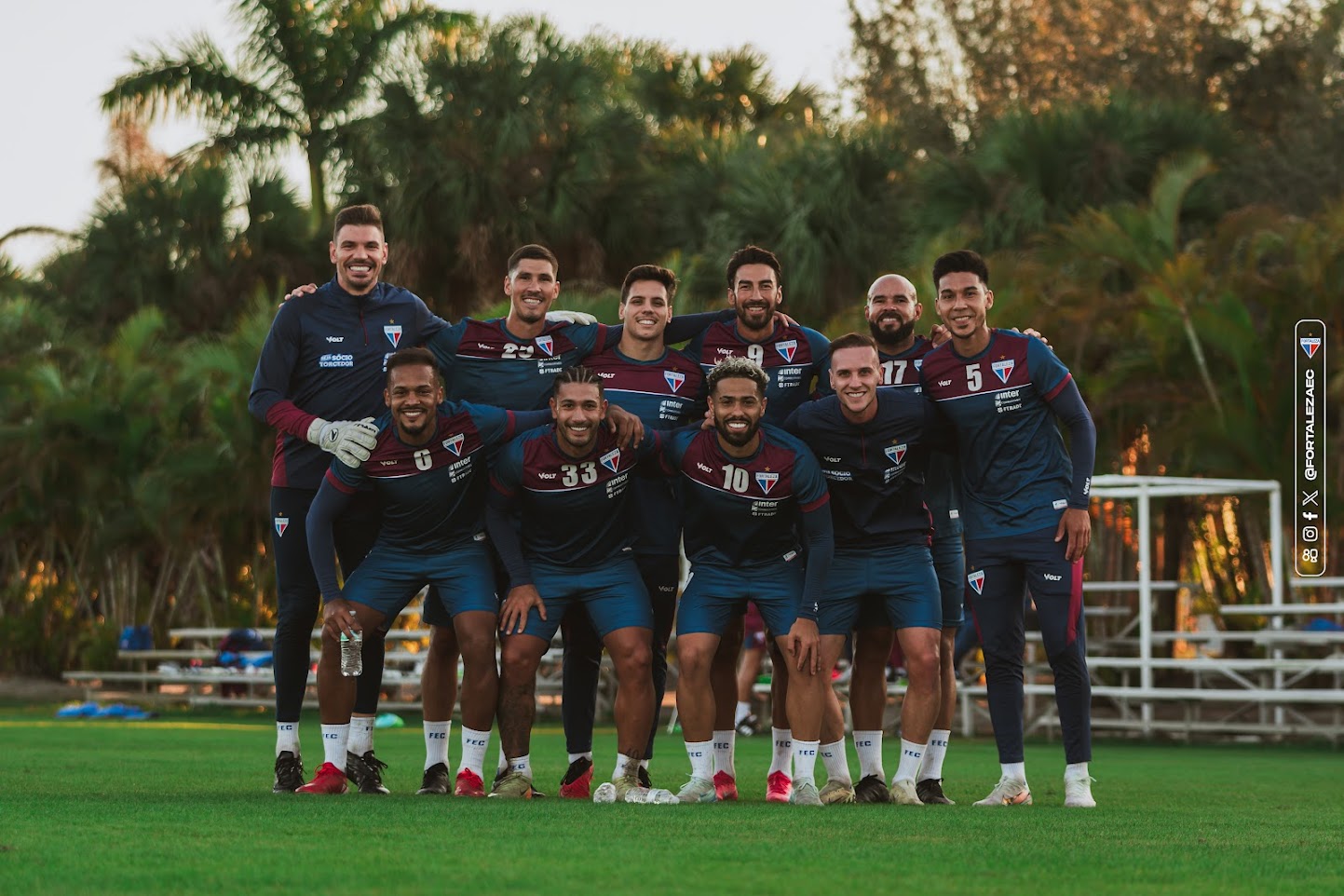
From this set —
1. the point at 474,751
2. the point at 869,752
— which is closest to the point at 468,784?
the point at 474,751

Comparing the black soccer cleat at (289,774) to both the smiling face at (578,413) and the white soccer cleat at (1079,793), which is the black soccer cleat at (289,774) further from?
the white soccer cleat at (1079,793)

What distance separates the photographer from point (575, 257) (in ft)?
77.4

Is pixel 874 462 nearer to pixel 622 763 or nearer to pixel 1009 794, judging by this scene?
pixel 1009 794

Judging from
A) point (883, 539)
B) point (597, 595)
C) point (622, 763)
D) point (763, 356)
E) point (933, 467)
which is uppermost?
point (763, 356)

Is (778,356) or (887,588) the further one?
(778,356)

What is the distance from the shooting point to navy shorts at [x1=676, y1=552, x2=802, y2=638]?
780 cm

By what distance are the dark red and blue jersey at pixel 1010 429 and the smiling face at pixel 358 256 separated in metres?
2.60

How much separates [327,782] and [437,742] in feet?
2.03

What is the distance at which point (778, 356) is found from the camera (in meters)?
8.34

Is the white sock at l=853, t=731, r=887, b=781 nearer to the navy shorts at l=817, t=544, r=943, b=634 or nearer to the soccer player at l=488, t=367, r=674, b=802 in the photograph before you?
the navy shorts at l=817, t=544, r=943, b=634

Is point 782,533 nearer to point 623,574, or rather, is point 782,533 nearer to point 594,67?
point 623,574

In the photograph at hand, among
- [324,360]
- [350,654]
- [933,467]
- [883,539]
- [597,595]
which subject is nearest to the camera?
[350,654]

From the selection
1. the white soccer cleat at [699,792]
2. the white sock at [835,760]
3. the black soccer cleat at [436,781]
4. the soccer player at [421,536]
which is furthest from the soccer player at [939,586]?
the black soccer cleat at [436,781]

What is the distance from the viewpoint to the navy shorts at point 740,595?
780cm
